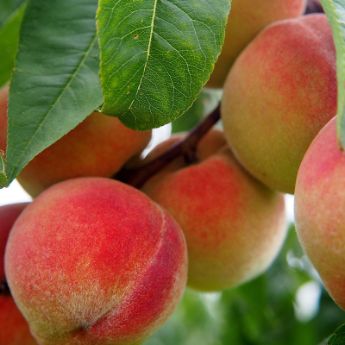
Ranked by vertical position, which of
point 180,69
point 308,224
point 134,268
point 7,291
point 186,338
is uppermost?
point 180,69

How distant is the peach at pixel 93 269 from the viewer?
989 millimetres

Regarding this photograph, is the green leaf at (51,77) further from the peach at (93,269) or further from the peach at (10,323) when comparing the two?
the peach at (10,323)

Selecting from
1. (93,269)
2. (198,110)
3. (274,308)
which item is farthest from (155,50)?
(274,308)

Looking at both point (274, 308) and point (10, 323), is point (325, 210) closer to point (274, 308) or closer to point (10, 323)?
point (10, 323)

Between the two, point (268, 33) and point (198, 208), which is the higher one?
point (268, 33)

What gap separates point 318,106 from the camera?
42.9 inches

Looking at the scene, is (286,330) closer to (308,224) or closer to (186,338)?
(186,338)

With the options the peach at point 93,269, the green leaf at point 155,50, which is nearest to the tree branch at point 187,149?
the peach at point 93,269

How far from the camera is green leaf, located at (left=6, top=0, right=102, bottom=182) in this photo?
998 mm

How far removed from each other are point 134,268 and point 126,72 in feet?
0.93

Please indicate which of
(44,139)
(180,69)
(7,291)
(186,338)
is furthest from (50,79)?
(186,338)

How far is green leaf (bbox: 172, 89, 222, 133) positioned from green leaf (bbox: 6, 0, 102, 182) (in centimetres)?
54

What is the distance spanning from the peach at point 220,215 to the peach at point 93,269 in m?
0.18

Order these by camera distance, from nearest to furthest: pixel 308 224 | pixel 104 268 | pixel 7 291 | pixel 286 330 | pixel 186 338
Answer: pixel 308 224
pixel 104 268
pixel 7 291
pixel 286 330
pixel 186 338
